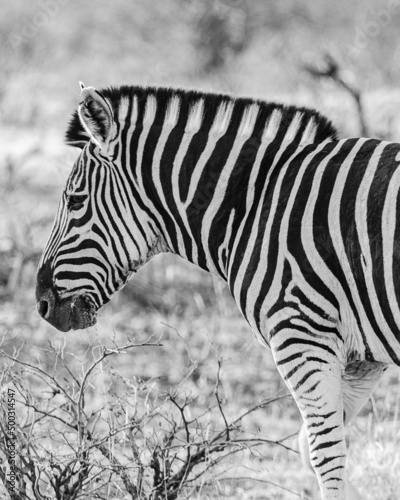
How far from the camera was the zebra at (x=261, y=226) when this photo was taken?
355 centimetres

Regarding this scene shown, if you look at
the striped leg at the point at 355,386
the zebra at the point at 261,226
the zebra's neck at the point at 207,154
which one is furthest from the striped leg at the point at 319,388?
the zebra's neck at the point at 207,154

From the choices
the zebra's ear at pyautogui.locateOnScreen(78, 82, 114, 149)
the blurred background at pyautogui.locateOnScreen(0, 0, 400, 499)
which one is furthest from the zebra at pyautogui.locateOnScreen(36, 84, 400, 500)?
the blurred background at pyautogui.locateOnScreen(0, 0, 400, 499)

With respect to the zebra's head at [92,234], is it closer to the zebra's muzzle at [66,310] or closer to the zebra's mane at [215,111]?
the zebra's muzzle at [66,310]

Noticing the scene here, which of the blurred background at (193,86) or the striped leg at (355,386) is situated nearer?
the striped leg at (355,386)

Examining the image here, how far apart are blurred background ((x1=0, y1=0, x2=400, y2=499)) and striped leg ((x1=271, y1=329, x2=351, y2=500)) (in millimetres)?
440

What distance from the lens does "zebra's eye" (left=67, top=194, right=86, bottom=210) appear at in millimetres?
4020

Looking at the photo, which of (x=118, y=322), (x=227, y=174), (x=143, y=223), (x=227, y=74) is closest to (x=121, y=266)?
(x=143, y=223)

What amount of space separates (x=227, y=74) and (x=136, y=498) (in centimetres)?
1312

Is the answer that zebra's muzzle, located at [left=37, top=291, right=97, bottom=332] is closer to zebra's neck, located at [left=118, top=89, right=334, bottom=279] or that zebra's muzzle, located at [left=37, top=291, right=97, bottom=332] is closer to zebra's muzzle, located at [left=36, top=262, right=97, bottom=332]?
zebra's muzzle, located at [left=36, top=262, right=97, bottom=332]

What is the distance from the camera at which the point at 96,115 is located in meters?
3.87

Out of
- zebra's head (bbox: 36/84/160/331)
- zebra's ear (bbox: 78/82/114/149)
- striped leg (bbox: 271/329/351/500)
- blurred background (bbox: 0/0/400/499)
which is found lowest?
striped leg (bbox: 271/329/351/500)

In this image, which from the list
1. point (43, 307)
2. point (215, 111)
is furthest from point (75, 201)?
point (215, 111)

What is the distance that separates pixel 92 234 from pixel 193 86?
970mm

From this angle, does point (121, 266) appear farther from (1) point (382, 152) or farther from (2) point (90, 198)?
(1) point (382, 152)
